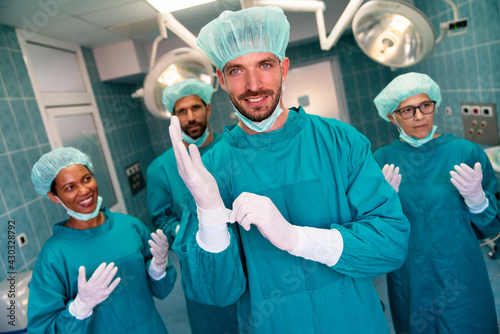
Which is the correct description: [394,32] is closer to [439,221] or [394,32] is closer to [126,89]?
[439,221]

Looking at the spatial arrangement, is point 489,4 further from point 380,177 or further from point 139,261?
point 139,261

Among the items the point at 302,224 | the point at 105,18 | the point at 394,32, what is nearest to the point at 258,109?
the point at 302,224

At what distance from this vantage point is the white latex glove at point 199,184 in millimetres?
785

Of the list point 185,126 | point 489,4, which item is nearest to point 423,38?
point 185,126

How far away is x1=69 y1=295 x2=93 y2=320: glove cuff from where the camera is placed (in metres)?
1.17

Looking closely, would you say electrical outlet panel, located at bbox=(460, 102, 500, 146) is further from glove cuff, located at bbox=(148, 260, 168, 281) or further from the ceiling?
glove cuff, located at bbox=(148, 260, 168, 281)

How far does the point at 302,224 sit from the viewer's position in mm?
905

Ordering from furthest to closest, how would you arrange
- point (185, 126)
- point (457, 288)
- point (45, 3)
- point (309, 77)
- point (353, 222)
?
1. point (309, 77)
2. point (45, 3)
3. point (185, 126)
4. point (457, 288)
5. point (353, 222)

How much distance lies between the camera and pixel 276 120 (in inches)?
37.8

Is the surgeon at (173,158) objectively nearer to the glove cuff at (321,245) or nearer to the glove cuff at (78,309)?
the glove cuff at (78,309)

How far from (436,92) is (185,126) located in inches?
49.4

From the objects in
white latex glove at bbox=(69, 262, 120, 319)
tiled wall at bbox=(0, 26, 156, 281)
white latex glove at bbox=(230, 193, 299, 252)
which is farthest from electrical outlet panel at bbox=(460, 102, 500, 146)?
tiled wall at bbox=(0, 26, 156, 281)

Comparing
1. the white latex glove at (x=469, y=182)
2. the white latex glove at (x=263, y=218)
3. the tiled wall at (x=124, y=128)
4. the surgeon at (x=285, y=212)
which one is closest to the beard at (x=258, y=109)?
the surgeon at (x=285, y=212)

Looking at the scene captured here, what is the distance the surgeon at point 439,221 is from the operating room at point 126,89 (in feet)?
1.02
